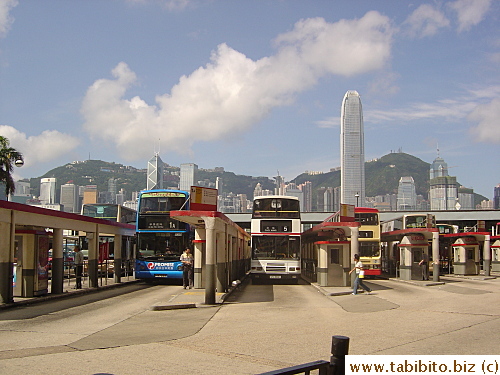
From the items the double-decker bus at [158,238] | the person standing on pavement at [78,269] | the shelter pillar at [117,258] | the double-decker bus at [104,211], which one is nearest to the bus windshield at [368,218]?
the double-decker bus at [158,238]

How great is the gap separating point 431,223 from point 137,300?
1874 cm

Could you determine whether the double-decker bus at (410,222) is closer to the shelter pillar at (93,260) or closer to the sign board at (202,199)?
the shelter pillar at (93,260)

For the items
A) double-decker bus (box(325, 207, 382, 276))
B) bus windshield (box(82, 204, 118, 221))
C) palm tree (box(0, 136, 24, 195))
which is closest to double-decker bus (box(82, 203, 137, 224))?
bus windshield (box(82, 204, 118, 221))

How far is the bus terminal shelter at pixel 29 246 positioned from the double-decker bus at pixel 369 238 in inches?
654

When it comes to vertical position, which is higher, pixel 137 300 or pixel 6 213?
pixel 6 213

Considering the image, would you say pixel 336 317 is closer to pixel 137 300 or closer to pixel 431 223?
pixel 137 300

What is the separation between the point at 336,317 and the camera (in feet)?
45.6

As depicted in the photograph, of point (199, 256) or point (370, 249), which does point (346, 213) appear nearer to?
point (199, 256)

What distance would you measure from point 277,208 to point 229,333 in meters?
15.8

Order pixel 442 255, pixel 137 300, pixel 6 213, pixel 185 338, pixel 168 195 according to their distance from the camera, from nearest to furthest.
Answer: pixel 185 338
pixel 6 213
pixel 137 300
pixel 168 195
pixel 442 255

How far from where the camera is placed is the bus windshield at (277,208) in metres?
26.6

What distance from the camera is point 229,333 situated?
11.2 m

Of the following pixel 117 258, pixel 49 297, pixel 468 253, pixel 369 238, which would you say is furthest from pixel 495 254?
pixel 49 297

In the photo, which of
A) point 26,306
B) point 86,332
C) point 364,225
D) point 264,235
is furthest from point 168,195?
point 86,332
